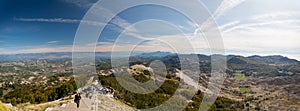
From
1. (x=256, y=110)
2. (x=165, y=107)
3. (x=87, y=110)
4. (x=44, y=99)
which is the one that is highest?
(x=87, y=110)

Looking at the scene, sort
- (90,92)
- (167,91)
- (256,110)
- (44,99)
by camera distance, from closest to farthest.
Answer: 1. (90,92)
2. (44,99)
3. (167,91)
4. (256,110)

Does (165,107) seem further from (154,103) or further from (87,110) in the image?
(87,110)

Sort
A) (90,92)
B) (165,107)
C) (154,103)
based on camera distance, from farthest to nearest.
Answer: (165,107), (154,103), (90,92)

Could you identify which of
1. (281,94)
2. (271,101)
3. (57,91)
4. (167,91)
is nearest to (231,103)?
(271,101)

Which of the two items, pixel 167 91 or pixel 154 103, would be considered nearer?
pixel 154 103

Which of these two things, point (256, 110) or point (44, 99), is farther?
point (256, 110)

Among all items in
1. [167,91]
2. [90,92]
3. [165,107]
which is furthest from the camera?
[167,91]

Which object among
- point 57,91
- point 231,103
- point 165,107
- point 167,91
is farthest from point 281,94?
point 57,91

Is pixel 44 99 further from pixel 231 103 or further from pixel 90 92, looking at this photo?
pixel 231 103

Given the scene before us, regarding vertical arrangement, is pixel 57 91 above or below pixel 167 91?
above
